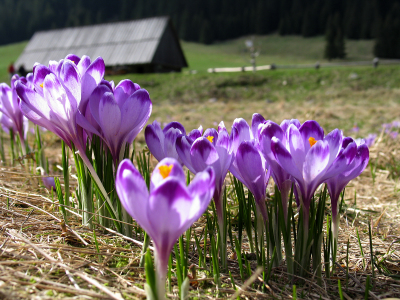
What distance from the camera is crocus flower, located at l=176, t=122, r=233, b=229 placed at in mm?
930

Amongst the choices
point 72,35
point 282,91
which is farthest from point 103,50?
point 282,91

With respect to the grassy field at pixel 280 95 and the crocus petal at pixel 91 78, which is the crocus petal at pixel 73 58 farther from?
the grassy field at pixel 280 95

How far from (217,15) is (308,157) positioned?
60128mm

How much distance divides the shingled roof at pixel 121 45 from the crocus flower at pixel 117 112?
1696 cm

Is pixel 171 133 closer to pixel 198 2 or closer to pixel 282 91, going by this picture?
pixel 282 91

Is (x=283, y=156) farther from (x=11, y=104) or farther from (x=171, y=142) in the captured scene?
(x=11, y=104)

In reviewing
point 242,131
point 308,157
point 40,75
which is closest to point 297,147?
point 308,157

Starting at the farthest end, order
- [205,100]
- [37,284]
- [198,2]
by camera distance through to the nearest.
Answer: [198,2], [205,100], [37,284]

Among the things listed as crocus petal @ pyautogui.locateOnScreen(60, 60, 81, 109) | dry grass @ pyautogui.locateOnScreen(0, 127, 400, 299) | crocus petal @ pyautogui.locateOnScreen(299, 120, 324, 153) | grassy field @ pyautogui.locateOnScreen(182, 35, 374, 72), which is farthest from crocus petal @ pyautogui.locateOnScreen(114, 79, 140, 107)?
grassy field @ pyautogui.locateOnScreen(182, 35, 374, 72)

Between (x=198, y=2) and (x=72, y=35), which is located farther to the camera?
(x=198, y=2)

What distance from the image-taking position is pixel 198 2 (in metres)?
58.5

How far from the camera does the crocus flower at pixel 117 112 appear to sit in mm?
1095

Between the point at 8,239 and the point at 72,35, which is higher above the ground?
the point at 72,35

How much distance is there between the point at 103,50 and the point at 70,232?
19610 mm
